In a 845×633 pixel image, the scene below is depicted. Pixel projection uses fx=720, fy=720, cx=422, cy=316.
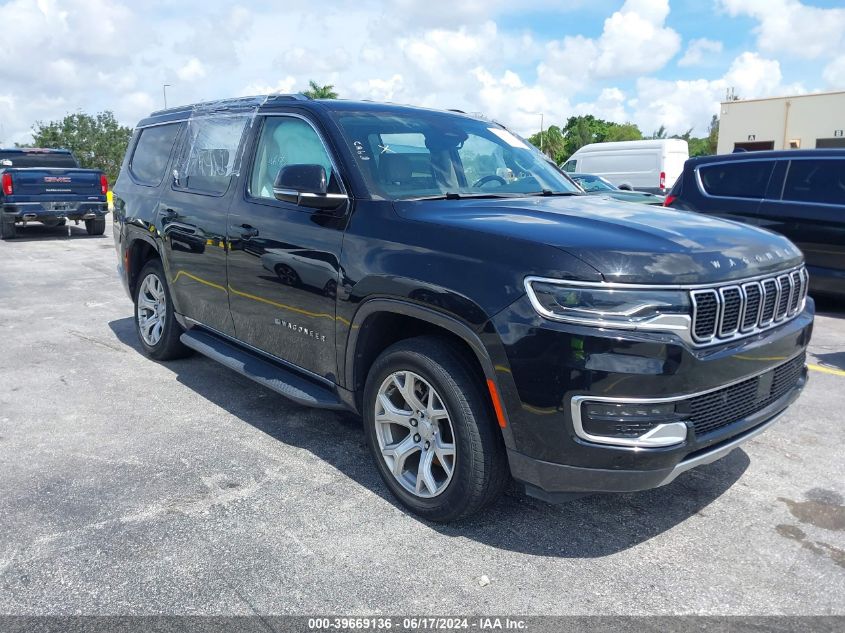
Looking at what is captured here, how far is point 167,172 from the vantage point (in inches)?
217

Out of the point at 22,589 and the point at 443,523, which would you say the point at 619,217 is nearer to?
the point at 443,523

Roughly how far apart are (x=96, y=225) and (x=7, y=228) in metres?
1.83

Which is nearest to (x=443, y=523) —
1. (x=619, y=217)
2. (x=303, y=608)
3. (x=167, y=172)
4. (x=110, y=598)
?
(x=303, y=608)

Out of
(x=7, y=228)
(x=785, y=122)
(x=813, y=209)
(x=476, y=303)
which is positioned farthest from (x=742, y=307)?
(x=785, y=122)

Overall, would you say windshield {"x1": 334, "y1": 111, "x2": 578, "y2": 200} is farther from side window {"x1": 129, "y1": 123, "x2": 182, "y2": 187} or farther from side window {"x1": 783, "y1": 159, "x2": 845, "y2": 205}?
side window {"x1": 783, "y1": 159, "x2": 845, "y2": 205}

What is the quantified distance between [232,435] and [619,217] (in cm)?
264

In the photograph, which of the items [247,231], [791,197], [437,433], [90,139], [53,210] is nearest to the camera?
[437,433]

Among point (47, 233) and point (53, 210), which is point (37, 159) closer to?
point (47, 233)

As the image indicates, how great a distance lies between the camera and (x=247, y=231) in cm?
432

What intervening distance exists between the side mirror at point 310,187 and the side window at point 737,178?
6.19 m

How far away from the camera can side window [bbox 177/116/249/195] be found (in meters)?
4.70

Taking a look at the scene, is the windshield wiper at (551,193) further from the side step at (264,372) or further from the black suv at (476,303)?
the side step at (264,372)

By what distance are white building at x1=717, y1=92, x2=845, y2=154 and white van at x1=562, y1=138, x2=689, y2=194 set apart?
55.8ft

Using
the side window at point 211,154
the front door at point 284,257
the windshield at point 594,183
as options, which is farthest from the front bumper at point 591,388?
the windshield at point 594,183
